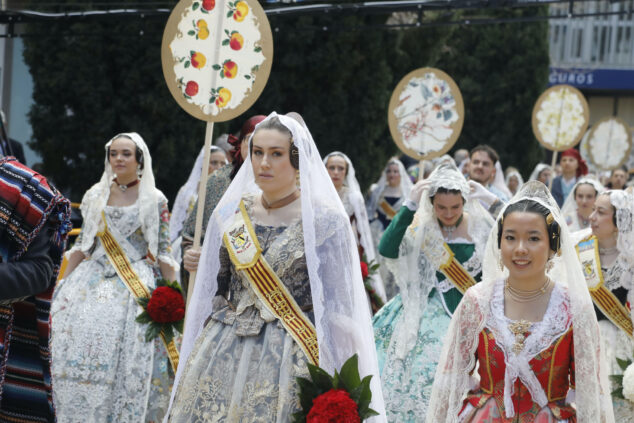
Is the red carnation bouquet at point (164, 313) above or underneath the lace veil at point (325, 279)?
underneath

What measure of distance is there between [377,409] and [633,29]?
108ft

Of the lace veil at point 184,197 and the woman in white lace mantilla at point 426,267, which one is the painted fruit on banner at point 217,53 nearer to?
the woman in white lace mantilla at point 426,267

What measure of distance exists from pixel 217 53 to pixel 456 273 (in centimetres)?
217

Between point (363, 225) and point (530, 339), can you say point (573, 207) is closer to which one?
point (363, 225)

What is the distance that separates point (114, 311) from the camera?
703 centimetres

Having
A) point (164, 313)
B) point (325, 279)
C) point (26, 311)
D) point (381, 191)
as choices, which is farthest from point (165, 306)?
point (381, 191)

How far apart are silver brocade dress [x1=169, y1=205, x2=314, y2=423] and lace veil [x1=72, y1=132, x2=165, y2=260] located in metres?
2.92

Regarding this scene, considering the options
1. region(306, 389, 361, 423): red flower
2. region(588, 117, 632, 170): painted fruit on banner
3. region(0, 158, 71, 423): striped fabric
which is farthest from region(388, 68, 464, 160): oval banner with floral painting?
region(588, 117, 632, 170): painted fruit on banner

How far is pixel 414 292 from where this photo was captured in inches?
266

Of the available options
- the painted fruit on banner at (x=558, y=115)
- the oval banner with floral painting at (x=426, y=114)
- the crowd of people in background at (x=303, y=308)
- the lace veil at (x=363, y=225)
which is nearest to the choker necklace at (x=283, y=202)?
the crowd of people in background at (x=303, y=308)

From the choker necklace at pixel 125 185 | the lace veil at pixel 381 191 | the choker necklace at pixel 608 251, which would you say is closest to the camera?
the choker necklace at pixel 608 251

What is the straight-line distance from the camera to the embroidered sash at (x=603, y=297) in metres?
6.61

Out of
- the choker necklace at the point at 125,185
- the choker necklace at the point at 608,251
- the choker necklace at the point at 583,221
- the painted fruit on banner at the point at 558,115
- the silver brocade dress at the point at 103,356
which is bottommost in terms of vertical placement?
the silver brocade dress at the point at 103,356

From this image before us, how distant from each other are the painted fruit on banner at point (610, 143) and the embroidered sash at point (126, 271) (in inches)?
475
